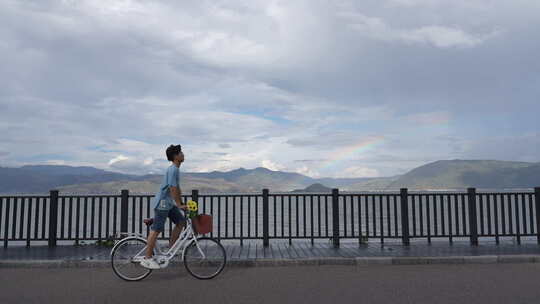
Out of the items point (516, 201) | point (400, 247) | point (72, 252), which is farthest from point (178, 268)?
point (516, 201)

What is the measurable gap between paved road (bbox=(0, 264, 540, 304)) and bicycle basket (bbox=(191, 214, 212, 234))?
2.68 feet

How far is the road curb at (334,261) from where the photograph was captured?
8.19m

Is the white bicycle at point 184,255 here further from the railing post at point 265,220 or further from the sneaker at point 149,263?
the railing post at point 265,220

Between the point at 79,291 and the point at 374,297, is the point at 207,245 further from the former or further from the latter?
the point at 374,297

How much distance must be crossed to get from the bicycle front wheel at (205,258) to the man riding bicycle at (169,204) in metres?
0.45

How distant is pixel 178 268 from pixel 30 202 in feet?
16.8

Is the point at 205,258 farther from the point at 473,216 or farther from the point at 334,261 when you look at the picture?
the point at 473,216

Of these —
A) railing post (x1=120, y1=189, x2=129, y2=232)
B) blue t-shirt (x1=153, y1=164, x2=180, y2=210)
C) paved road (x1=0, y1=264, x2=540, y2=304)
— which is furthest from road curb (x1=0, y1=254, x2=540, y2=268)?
railing post (x1=120, y1=189, x2=129, y2=232)

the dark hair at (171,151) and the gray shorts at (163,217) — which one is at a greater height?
the dark hair at (171,151)

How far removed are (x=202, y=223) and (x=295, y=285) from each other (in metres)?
1.88

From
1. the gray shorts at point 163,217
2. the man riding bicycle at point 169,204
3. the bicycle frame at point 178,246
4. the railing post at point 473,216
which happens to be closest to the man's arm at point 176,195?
the man riding bicycle at point 169,204

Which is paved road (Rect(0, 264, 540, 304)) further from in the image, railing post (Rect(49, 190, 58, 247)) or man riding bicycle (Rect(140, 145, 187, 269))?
railing post (Rect(49, 190, 58, 247))

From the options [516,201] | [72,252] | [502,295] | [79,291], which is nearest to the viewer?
[502,295]

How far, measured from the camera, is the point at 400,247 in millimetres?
10133
